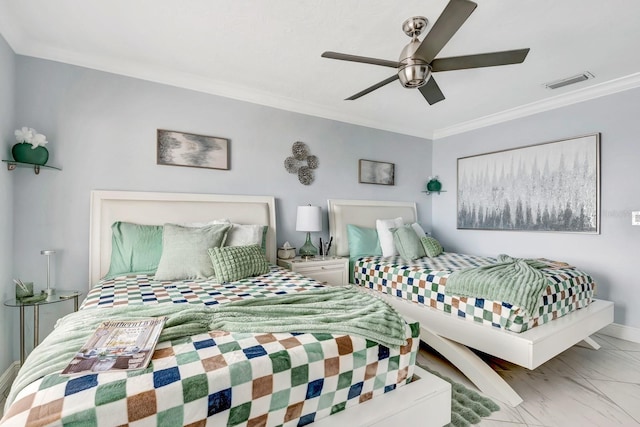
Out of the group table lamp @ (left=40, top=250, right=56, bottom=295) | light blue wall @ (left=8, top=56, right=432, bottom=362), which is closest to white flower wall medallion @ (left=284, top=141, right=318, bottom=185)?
light blue wall @ (left=8, top=56, right=432, bottom=362)

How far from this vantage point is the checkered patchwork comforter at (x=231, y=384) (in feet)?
2.79

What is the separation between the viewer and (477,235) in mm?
4227

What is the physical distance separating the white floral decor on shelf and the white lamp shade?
217 cm

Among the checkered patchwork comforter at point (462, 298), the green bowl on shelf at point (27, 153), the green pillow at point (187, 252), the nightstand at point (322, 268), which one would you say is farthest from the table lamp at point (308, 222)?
the green bowl on shelf at point (27, 153)

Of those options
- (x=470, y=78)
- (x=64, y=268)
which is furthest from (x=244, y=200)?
(x=470, y=78)

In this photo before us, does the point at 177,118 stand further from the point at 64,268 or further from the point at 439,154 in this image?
the point at 439,154

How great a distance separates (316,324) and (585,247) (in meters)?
3.37

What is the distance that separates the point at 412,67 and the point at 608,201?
2.67m

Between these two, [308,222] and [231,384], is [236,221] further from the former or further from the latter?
[231,384]

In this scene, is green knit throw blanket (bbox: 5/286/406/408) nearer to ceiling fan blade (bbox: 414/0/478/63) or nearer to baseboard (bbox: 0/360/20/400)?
baseboard (bbox: 0/360/20/400)

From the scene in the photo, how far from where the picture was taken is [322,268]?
324 centimetres

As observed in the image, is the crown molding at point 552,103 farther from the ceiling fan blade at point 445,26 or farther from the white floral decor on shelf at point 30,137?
the white floral decor on shelf at point 30,137

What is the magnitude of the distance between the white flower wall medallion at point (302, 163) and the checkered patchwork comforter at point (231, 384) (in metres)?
2.36

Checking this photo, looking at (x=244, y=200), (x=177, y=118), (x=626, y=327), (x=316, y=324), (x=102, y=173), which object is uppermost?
(x=177, y=118)
